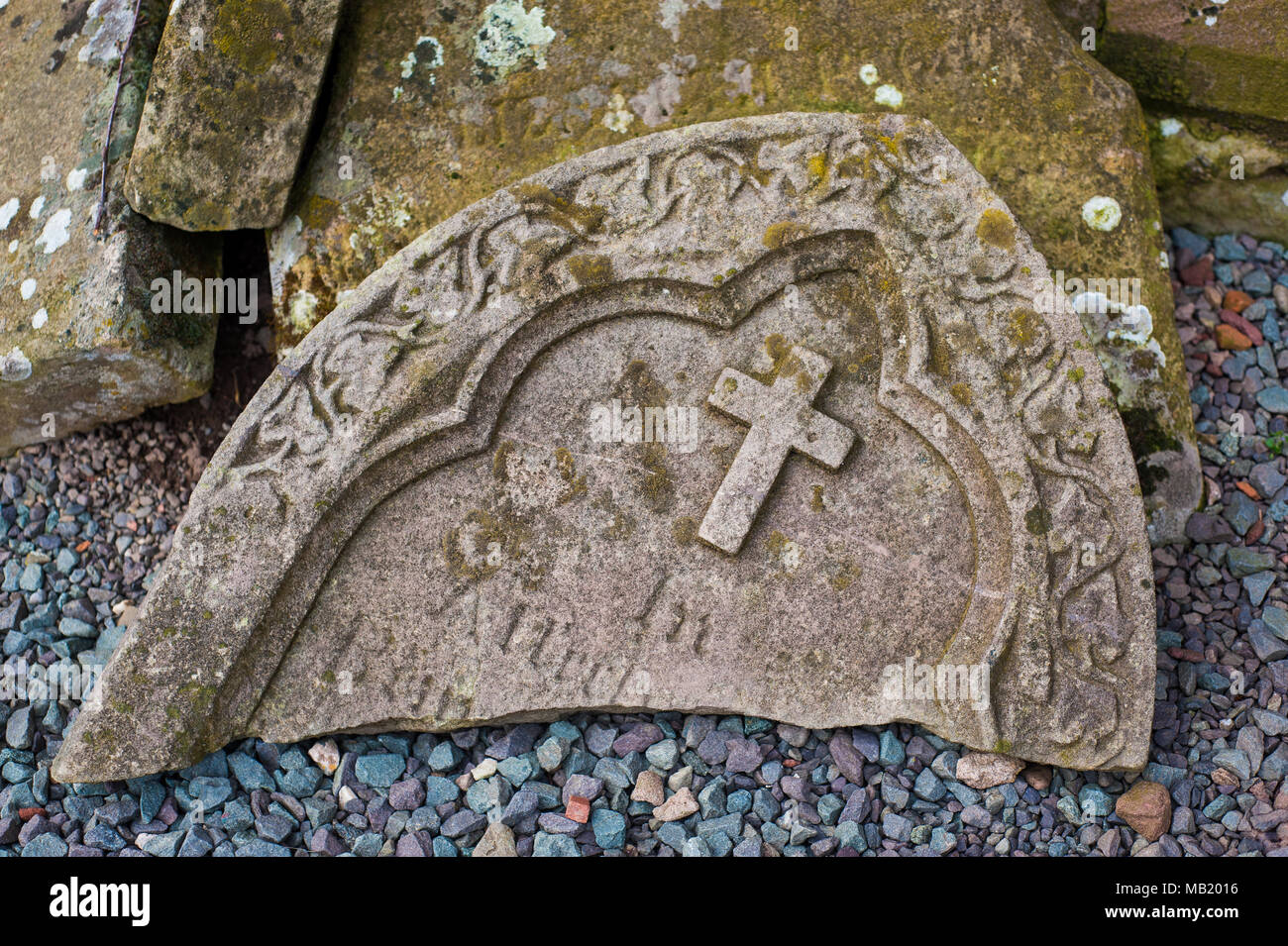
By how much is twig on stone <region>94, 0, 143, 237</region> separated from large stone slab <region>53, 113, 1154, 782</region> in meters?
1.05

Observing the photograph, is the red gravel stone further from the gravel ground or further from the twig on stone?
the twig on stone

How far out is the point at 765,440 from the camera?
302cm

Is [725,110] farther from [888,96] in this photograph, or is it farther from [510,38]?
[510,38]

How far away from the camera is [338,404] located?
296 centimetres

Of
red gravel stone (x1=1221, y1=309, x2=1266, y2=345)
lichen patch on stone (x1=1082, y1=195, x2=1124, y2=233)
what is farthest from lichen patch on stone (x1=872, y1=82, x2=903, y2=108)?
red gravel stone (x1=1221, y1=309, x2=1266, y2=345)

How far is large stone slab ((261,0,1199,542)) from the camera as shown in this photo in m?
3.44

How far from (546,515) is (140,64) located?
2249 millimetres

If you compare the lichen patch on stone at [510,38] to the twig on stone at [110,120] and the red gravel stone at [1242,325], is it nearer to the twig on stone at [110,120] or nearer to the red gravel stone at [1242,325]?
the twig on stone at [110,120]

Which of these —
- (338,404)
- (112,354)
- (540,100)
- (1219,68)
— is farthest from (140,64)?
(1219,68)

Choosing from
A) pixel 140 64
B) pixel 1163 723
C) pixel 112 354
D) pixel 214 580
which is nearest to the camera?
pixel 214 580

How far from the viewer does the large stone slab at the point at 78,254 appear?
3355 millimetres

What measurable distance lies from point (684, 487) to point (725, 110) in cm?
136

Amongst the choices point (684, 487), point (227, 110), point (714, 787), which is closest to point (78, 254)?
point (227, 110)

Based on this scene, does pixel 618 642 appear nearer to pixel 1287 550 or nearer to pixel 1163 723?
pixel 1163 723
